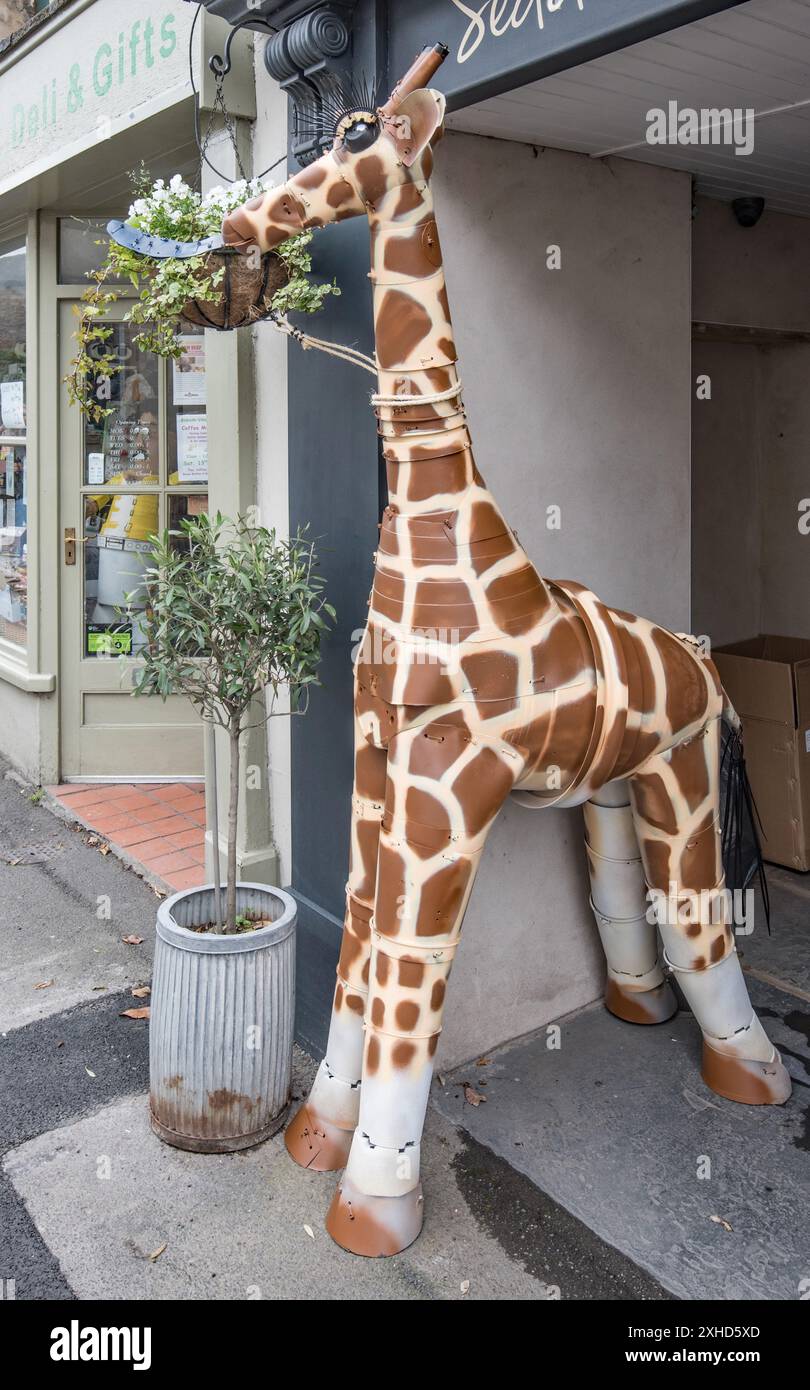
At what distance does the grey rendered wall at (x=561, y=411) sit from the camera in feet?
11.6

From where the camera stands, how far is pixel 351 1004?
10.6ft

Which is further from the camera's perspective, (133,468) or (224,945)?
(133,468)

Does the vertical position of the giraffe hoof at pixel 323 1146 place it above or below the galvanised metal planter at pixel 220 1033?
below

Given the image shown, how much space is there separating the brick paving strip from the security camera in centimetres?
375

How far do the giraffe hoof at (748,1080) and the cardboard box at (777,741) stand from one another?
1.82 m

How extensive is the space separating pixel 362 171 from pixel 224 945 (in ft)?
6.99

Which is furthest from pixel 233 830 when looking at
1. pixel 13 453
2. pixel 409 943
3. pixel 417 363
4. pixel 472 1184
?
pixel 13 453

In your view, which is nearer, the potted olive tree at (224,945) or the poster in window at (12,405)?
the potted olive tree at (224,945)

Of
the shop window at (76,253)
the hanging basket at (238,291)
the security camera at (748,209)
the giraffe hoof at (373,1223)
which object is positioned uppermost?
the shop window at (76,253)

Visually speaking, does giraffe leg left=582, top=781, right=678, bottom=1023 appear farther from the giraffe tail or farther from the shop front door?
the shop front door

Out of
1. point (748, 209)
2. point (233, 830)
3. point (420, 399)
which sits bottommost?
point (233, 830)

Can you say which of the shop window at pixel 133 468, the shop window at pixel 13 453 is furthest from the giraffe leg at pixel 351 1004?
the shop window at pixel 13 453

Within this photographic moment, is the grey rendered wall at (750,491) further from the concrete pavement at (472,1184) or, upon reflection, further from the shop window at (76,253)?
the shop window at (76,253)

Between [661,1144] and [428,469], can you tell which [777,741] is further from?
[428,469]
